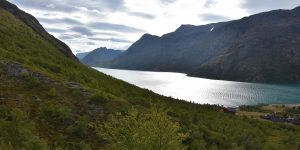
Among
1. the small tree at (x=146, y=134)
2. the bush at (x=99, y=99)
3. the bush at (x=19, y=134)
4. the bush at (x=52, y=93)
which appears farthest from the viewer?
the bush at (x=99, y=99)

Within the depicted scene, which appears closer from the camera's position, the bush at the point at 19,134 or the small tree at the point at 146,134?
the small tree at the point at 146,134

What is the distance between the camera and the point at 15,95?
26.5m

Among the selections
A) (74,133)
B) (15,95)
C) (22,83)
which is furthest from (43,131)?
(22,83)

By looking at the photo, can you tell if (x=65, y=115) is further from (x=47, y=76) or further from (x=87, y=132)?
(x=47, y=76)

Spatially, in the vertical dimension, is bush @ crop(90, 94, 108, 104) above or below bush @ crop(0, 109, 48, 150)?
above

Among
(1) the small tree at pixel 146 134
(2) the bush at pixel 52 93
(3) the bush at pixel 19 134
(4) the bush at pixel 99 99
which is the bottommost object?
(3) the bush at pixel 19 134

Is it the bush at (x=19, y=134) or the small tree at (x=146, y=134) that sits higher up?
the small tree at (x=146, y=134)

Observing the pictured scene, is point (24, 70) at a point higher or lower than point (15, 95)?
higher

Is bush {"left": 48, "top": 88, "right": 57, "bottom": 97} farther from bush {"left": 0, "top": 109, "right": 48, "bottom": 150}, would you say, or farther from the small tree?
the small tree

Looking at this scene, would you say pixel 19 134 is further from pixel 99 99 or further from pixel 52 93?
pixel 99 99

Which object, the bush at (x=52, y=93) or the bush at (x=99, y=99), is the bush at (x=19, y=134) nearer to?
the bush at (x=52, y=93)

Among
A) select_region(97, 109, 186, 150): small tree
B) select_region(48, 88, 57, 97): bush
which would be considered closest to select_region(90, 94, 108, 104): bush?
select_region(48, 88, 57, 97): bush

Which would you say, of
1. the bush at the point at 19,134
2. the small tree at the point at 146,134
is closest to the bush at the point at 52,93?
the bush at the point at 19,134

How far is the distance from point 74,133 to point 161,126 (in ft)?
30.4
